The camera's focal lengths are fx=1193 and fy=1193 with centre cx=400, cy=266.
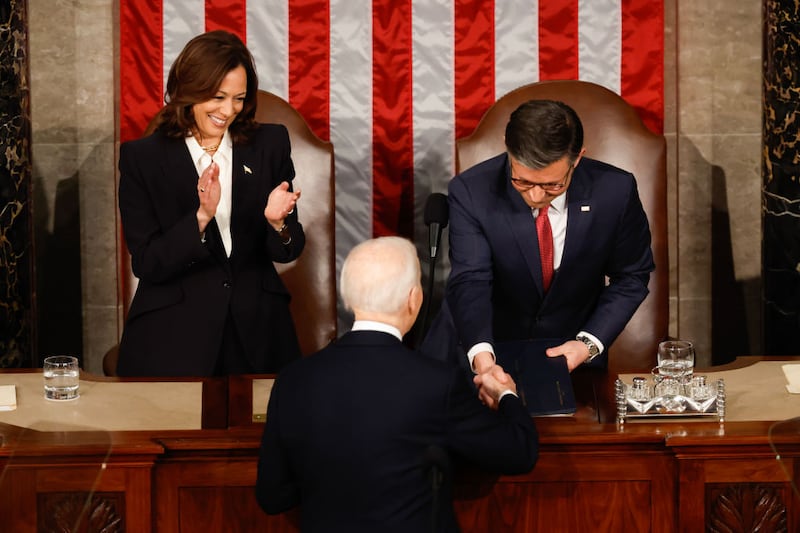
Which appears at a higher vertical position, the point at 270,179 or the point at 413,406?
the point at 270,179

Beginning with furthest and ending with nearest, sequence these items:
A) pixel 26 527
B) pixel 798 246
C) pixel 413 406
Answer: pixel 798 246 → pixel 26 527 → pixel 413 406

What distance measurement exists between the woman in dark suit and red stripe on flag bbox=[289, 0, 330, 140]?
47.6 inches

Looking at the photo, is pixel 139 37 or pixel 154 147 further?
pixel 139 37

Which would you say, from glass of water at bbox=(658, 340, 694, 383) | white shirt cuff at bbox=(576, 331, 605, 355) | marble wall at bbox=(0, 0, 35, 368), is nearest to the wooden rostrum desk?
glass of water at bbox=(658, 340, 694, 383)

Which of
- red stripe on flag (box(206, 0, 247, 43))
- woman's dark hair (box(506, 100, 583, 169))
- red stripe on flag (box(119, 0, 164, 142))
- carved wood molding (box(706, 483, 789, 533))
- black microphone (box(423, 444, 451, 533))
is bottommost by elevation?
carved wood molding (box(706, 483, 789, 533))

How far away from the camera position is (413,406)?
2.23 m

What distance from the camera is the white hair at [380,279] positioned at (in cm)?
227

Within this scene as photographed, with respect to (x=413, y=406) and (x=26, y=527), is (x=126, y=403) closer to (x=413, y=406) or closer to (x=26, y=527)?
(x=26, y=527)

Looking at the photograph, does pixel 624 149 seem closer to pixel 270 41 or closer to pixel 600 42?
pixel 600 42

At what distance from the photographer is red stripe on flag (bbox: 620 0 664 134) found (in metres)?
4.75

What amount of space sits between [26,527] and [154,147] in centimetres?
130

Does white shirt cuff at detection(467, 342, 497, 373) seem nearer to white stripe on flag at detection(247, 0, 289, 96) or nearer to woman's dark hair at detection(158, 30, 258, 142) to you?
woman's dark hair at detection(158, 30, 258, 142)

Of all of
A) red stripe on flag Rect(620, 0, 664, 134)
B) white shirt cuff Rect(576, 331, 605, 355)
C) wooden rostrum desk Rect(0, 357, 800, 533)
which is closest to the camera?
wooden rostrum desk Rect(0, 357, 800, 533)

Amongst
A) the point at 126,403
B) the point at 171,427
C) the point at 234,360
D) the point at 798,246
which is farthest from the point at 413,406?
the point at 798,246
